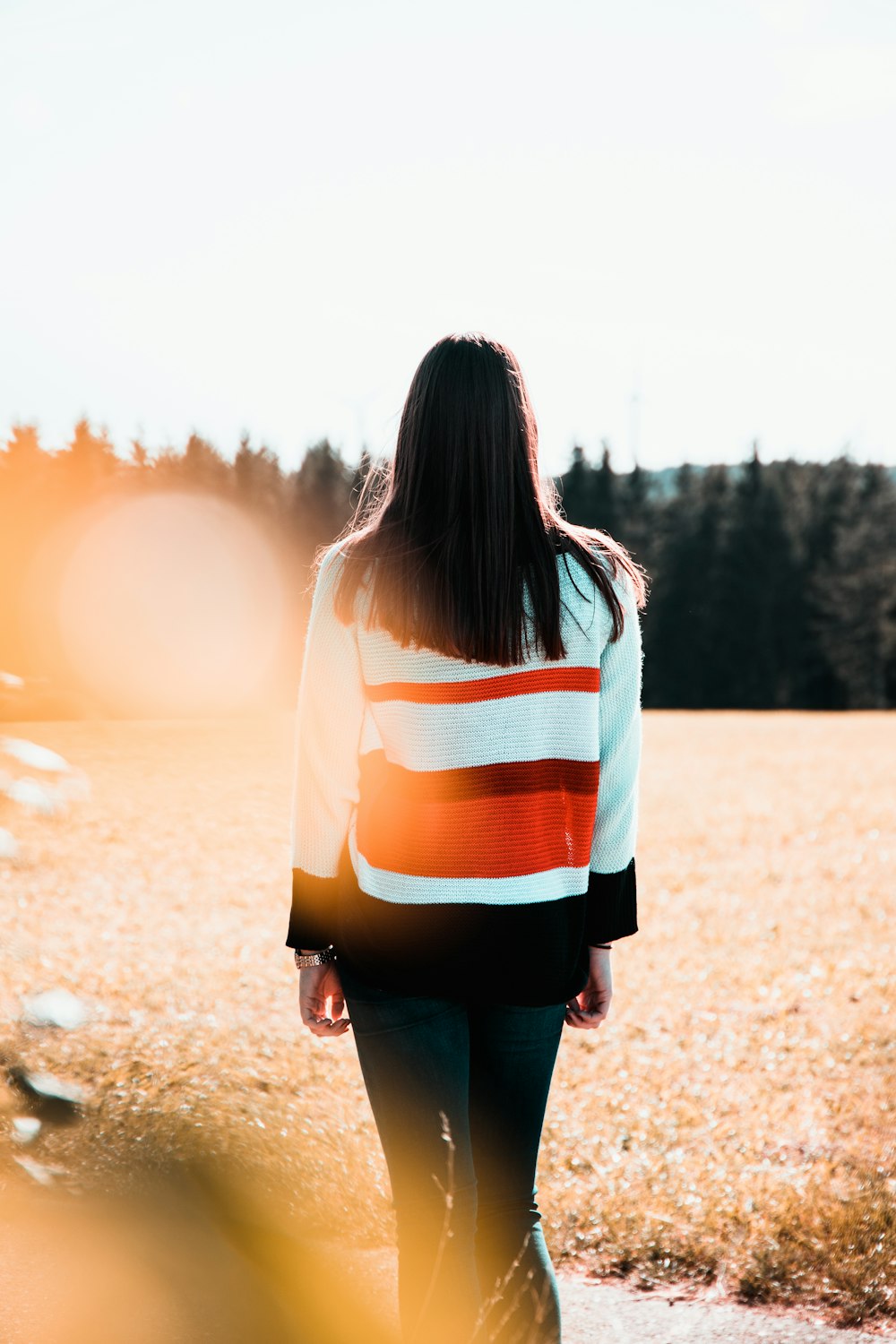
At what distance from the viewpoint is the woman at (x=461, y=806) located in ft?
5.42

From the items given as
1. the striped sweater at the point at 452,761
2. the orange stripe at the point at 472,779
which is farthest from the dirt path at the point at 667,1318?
the orange stripe at the point at 472,779

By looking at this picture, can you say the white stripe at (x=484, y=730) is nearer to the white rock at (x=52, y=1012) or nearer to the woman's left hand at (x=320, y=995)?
the woman's left hand at (x=320, y=995)

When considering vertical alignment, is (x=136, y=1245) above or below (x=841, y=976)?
above

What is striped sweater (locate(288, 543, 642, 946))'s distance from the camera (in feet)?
5.43

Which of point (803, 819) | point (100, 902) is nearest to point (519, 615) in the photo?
point (100, 902)

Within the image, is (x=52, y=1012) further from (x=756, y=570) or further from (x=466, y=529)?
(x=756, y=570)

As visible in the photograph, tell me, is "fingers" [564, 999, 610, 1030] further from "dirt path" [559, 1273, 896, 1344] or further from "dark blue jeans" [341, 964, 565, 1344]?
"dirt path" [559, 1273, 896, 1344]

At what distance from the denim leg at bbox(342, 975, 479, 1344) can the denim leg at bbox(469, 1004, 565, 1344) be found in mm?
43

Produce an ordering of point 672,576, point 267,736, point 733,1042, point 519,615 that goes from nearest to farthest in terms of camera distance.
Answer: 1. point 519,615
2. point 733,1042
3. point 267,736
4. point 672,576

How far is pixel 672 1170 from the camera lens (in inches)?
145

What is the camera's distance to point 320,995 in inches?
70.8

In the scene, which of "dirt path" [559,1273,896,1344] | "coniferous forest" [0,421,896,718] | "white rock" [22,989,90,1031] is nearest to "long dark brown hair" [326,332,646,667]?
"white rock" [22,989,90,1031]

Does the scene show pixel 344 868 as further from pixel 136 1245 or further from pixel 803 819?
pixel 803 819

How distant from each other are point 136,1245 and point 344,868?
180 centimetres
